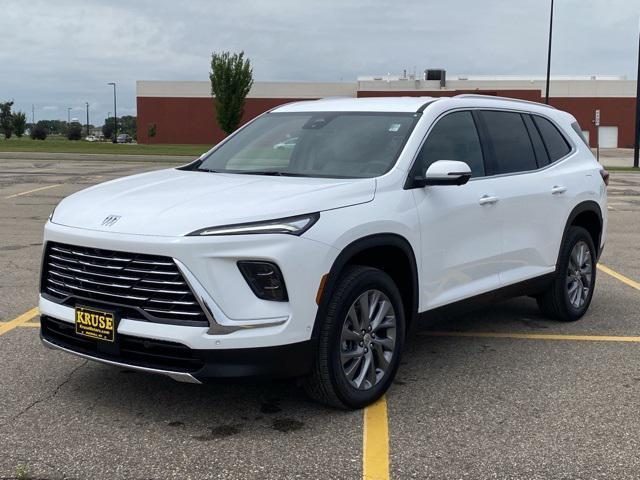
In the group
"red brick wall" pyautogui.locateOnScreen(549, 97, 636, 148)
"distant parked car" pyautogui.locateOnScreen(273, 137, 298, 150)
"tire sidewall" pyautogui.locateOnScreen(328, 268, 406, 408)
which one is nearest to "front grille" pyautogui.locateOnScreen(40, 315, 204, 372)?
"tire sidewall" pyautogui.locateOnScreen(328, 268, 406, 408)

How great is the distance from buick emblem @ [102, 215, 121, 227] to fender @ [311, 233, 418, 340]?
1141mm

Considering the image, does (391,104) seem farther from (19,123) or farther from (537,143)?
(19,123)

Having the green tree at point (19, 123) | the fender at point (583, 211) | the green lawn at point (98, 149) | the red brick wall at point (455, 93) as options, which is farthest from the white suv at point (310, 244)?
the green tree at point (19, 123)

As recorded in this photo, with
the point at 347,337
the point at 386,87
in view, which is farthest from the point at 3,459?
the point at 386,87

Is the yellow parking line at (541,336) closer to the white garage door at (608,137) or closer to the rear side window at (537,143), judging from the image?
the rear side window at (537,143)

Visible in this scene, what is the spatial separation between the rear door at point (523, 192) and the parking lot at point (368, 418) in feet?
2.13

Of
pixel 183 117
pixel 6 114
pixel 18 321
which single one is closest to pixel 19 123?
pixel 6 114

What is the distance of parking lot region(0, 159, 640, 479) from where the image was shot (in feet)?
11.6

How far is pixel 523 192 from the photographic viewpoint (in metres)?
5.46

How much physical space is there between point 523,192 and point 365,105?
1.33m

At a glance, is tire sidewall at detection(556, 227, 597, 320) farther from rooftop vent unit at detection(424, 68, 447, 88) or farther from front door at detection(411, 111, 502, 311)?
rooftop vent unit at detection(424, 68, 447, 88)

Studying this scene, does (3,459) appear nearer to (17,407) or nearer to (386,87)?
(17,407)

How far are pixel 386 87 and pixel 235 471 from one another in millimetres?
61699

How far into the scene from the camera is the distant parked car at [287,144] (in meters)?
5.15
